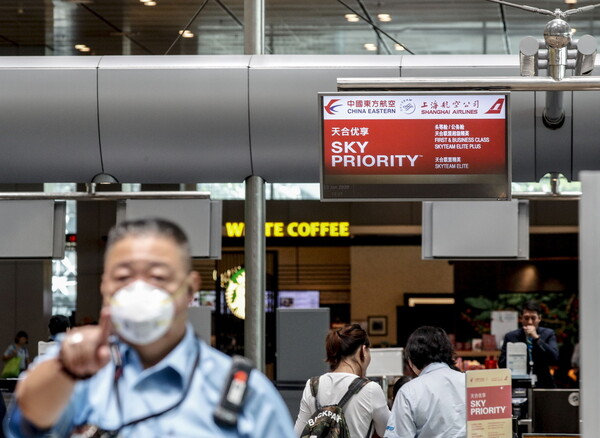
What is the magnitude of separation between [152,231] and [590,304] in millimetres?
1246

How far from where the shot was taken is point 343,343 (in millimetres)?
5527

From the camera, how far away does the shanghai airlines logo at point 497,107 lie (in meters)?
6.20

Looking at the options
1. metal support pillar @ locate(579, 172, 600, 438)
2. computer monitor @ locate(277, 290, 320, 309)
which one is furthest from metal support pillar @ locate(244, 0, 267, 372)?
computer monitor @ locate(277, 290, 320, 309)

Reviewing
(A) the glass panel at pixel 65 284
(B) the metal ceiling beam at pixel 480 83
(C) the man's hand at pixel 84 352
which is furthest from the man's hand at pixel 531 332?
(A) the glass panel at pixel 65 284

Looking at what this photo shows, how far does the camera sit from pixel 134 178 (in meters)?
7.18

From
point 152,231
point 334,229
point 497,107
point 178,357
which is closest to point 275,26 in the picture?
point 334,229

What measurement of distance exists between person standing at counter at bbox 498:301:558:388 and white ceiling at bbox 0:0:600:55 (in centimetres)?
432

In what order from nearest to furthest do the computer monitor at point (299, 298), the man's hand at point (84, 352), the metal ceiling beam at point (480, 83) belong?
the man's hand at point (84, 352)
the metal ceiling beam at point (480, 83)
the computer monitor at point (299, 298)

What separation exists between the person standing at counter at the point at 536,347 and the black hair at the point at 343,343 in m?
4.16

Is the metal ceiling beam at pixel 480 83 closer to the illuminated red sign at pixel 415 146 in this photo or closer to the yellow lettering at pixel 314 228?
the illuminated red sign at pixel 415 146

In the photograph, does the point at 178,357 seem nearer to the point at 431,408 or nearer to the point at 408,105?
the point at 431,408

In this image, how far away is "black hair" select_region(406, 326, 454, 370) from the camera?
5395mm

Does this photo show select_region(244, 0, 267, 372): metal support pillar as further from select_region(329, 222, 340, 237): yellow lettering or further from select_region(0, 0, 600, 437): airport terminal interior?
select_region(329, 222, 340, 237): yellow lettering

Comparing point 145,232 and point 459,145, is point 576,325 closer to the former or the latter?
point 459,145
